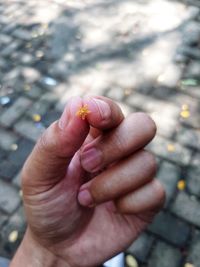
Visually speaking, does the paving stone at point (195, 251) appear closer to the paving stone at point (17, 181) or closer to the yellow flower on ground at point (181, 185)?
the yellow flower on ground at point (181, 185)

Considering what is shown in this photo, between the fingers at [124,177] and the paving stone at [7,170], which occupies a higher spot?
the fingers at [124,177]

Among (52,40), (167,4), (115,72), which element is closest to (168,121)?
(115,72)

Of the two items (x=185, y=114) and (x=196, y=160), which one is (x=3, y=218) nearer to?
(x=196, y=160)

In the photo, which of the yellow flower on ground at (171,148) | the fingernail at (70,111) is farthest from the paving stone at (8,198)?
the fingernail at (70,111)

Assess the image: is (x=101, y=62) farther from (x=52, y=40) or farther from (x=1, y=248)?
(x=1, y=248)

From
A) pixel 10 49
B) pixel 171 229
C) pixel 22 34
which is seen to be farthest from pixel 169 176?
pixel 22 34

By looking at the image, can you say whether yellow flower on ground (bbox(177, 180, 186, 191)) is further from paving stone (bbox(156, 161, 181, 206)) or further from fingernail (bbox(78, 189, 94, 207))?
fingernail (bbox(78, 189, 94, 207))
